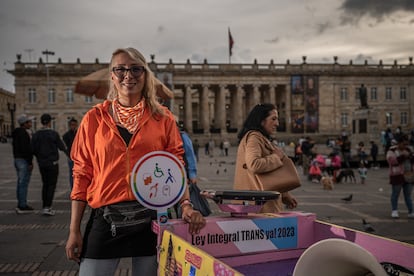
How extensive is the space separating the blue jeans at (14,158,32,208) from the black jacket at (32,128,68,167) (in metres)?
0.40

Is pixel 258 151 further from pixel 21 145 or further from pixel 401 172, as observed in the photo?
pixel 21 145

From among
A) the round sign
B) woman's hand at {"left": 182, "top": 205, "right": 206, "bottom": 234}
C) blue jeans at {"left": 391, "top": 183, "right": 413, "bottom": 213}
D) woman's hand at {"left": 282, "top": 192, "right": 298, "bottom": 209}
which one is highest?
the round sign

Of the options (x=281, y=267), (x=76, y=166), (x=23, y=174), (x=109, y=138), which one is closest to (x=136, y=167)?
(x=109, y=138)

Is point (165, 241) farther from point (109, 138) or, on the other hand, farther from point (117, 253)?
point (109, 138)

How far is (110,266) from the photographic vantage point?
2135mm

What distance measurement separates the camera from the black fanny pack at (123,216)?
210 cm

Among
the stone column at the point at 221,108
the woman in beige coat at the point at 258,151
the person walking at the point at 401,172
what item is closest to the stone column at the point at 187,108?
the stone column at the point at 221,108

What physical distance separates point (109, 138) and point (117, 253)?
0.59m

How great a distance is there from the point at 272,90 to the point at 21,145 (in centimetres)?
6058

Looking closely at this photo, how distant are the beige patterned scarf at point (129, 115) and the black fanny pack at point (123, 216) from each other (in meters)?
0.39

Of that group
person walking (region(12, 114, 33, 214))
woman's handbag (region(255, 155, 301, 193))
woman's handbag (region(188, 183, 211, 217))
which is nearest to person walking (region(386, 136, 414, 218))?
woman's handbag (region(188, 183, 211, 217))

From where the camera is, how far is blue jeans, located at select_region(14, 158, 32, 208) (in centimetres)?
820

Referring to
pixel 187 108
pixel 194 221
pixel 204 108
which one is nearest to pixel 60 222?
pixel 194 221

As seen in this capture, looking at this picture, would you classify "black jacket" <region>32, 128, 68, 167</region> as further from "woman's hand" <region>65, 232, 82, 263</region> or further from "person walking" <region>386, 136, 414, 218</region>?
"person walking" <region>386, 136, 414, 218</region>
